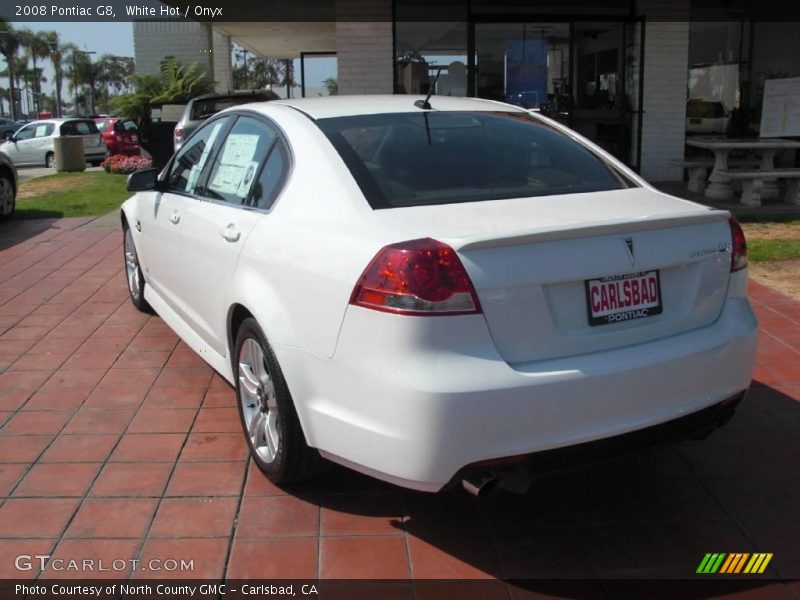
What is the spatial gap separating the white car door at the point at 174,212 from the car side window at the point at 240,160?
0.62 ft

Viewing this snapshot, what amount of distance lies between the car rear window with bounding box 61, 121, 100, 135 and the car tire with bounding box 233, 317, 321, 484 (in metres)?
24.5

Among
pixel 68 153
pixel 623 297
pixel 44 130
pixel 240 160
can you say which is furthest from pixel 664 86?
pixel 44 130

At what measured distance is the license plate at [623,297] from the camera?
292 centimetres

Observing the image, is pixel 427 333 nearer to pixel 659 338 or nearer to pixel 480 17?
pixel 659 338

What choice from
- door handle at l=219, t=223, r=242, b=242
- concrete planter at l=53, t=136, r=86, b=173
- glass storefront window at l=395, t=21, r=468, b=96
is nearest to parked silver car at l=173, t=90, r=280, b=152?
glass storefront window at l=395, t=21, r=468, b=96

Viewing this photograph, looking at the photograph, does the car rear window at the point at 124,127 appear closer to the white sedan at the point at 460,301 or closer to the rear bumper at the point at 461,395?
the white sedan at the point at 460,301

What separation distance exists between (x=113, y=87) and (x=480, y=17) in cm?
11941

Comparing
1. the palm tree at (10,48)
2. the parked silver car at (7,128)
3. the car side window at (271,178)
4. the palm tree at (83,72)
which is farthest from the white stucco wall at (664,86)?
the palm tree at (83,72)

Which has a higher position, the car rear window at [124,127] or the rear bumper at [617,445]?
the car rear window at [124,127]

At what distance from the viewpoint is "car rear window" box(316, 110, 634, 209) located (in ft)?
11.1

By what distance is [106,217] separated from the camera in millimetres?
11617

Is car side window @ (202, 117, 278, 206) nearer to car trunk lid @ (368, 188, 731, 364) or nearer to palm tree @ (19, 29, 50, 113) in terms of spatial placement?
car trunk lid @ (368, 188, 731, 364)

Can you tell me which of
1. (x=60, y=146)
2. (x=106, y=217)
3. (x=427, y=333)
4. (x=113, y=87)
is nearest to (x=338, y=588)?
(x=427, y=333)

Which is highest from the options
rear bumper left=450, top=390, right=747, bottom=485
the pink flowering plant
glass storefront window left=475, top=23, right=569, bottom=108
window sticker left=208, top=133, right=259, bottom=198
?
glass storefront window left=475, top=23, right=569, bottom=108
